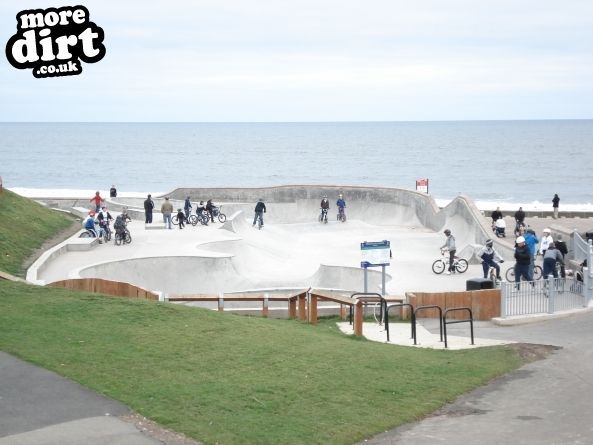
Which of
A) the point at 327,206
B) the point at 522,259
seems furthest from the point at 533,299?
the point at 327,206

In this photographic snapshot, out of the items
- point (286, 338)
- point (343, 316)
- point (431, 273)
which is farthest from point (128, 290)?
point (431, 273)

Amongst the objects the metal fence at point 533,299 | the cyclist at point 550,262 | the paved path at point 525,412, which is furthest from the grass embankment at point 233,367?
the cyclist at point 550,262

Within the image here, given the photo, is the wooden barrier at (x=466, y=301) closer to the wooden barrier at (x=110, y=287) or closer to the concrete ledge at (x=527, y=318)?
the concrete ledge at (x=527, y=318)

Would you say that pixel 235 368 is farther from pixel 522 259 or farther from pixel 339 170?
pixel 339 170

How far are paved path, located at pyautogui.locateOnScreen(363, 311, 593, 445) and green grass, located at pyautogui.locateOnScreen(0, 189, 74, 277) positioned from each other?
55.2ft

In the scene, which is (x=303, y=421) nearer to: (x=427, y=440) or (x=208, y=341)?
(x=427, y=440)

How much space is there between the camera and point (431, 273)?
100 feet

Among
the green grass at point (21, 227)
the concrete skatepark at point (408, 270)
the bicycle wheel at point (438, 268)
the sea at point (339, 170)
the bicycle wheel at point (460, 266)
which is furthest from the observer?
the sea at point (339, 170)

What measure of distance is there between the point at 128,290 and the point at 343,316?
4.68m

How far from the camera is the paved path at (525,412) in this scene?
36.3 feet

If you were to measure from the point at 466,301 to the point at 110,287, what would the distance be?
7.77 m

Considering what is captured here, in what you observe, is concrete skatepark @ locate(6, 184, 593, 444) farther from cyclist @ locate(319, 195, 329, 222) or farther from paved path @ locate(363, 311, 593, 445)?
cyclist @ locate(319, 195, 329, 222)

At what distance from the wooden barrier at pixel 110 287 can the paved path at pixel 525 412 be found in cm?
876

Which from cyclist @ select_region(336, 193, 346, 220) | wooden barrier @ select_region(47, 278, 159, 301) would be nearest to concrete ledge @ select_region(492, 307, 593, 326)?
wooden barrier @ select_region(47, 278, 159, 301)
